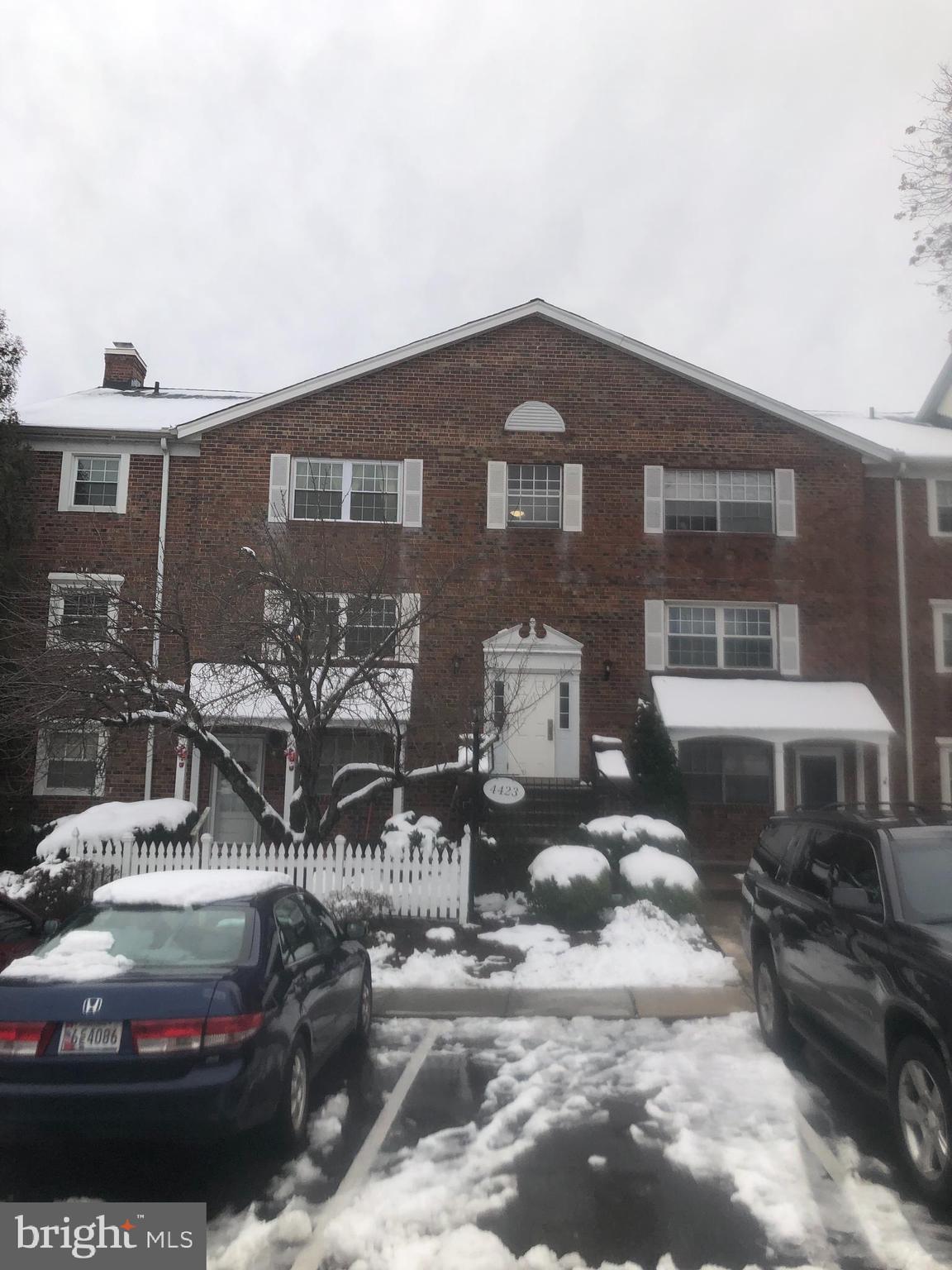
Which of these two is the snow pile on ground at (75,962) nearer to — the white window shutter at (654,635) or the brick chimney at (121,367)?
the white window shutter at (654,635)

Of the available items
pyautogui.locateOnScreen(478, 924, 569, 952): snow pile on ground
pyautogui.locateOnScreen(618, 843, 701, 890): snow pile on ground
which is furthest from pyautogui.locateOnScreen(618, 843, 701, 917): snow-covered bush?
pyautogui.locateOnScreen(478, 924, 569, 952): snow pile on ground

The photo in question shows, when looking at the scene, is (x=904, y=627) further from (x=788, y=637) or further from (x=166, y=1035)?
(x=166, y=1035)

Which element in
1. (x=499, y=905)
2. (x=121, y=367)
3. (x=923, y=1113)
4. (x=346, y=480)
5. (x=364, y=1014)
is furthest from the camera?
(x=121, y=367)

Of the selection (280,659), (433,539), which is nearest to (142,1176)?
(280,659)

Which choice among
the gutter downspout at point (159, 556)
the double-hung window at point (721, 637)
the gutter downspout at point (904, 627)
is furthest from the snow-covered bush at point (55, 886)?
the gutter downspout at point (904, 627)

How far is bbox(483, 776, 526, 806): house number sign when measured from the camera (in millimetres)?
15188

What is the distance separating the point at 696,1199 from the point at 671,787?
11.4 meters

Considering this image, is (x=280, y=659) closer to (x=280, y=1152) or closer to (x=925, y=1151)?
(x=280, y=1152)

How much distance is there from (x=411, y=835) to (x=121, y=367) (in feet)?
47.7

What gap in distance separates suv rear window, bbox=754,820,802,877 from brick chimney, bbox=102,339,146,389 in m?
19.3

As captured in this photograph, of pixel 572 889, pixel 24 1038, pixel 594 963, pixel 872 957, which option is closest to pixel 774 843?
pixel 872 957

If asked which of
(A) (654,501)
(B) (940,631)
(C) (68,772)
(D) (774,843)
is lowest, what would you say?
(D) (774,843)

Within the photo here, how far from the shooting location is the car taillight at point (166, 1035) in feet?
15.8

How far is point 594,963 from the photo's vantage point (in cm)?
1030
